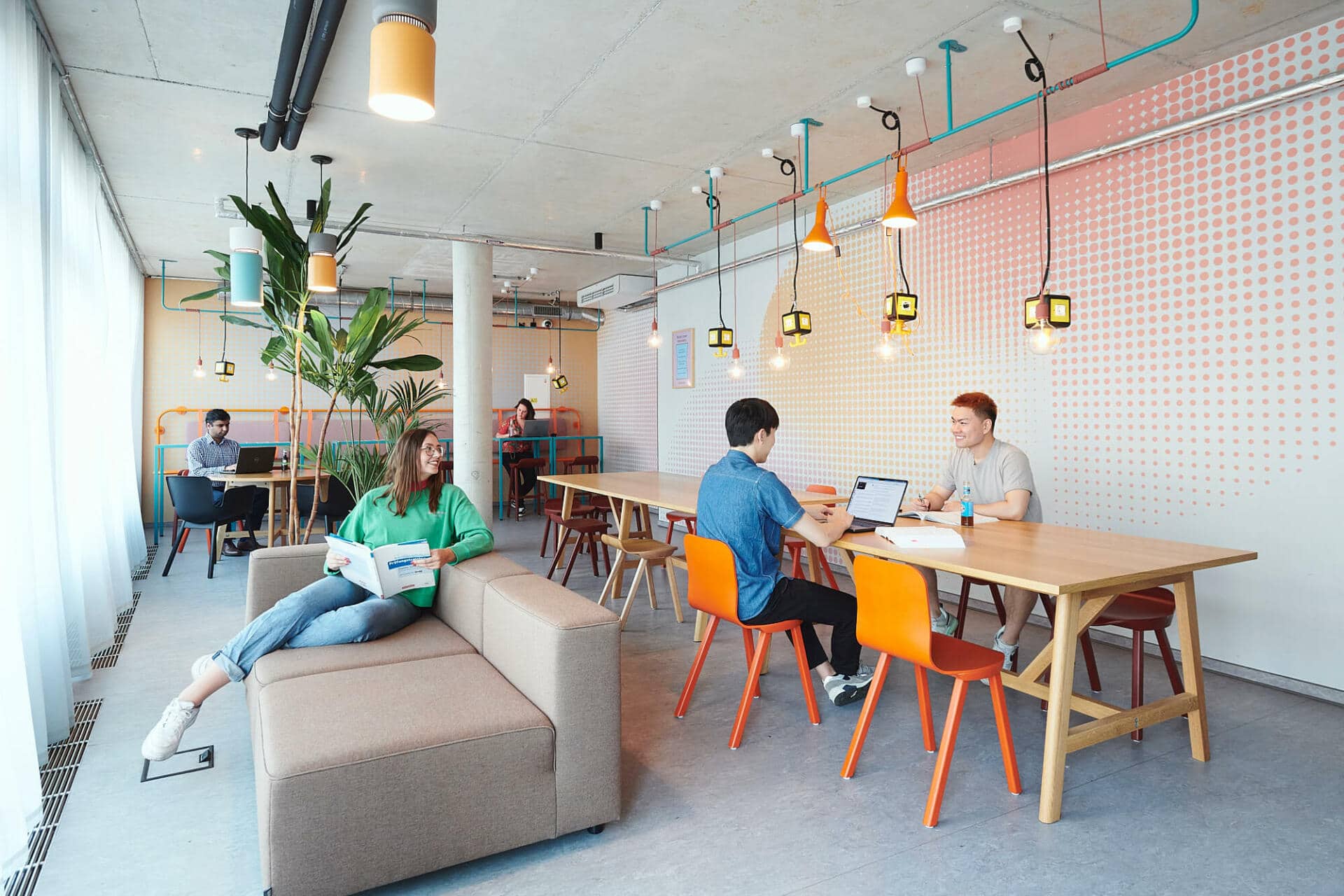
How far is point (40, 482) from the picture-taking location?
327 cm

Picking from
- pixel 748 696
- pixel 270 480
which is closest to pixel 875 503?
pixel 748 696

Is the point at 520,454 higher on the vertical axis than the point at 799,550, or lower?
higher

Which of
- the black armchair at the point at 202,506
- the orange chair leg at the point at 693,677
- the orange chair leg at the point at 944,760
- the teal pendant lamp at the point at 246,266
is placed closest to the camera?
the orange chair leg at the point at 944,760

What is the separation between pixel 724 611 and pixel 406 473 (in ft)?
4.84

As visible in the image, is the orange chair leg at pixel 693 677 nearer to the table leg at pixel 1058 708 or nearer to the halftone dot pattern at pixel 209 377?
the table leg at pixel 1058 708

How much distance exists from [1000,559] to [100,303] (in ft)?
20.0

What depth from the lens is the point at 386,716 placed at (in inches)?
87.6

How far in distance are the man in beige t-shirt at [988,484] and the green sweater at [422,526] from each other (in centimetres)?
215

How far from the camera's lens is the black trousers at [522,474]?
10.5 meters

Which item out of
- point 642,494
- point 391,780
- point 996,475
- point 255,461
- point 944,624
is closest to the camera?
point 391,780

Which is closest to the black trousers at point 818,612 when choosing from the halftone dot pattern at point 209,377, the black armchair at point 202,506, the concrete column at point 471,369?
the concrete column at point 471,369

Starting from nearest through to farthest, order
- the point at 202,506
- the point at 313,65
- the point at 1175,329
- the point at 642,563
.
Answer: the point at 313,65 → the point at 1175,329 → the point at 642,563 → the point at 202,506

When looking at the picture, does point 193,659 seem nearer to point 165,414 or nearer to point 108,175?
point 108,175

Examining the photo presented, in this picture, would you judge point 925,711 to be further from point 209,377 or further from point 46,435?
point 209,377
